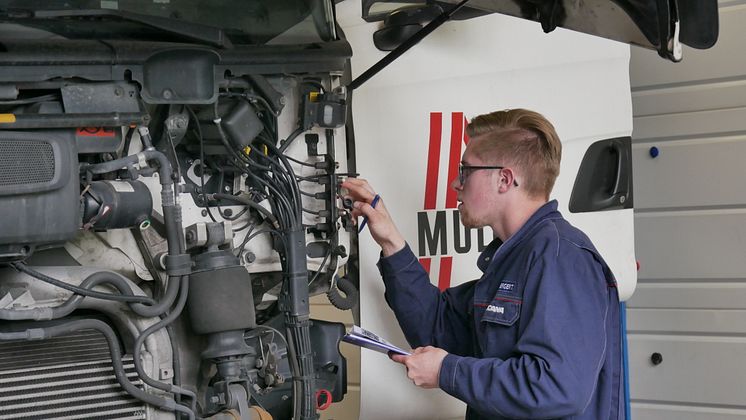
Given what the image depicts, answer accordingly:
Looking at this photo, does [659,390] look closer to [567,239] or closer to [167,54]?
[567,239]

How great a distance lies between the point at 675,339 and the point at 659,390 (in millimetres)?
249

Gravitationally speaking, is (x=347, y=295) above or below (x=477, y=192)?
below

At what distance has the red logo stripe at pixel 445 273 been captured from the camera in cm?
297

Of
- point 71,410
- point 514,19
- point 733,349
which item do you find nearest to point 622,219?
point 514,19

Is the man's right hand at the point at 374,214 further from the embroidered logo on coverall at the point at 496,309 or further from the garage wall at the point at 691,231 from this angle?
the garage wall at the point at 691,231

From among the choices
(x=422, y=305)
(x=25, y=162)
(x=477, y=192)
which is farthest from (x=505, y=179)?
(x=25, y=162)

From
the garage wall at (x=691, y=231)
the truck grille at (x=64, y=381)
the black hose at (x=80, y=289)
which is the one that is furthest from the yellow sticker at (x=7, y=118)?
the garage wall at (x=691, y=231)

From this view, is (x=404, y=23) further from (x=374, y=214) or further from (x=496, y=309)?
(x=496, y=309)

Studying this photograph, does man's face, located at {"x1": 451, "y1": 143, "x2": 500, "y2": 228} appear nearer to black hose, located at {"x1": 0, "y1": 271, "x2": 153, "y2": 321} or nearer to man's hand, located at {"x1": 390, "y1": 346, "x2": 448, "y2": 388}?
man's hand, located at {"x1": 390, "y1": 346, "x2": 448, "y2": 388}

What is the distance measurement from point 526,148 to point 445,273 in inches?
24.3

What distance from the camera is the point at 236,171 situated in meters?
2.42

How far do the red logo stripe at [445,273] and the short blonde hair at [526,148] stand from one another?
499 millimetres

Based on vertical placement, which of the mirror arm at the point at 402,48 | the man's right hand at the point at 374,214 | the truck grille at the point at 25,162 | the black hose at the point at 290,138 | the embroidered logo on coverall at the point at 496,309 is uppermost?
the mirror arm at the point at 402,48

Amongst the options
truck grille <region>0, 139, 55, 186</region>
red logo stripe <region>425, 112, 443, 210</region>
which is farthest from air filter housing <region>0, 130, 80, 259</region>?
red logo stripe <region>425, 112, 443, 210</region>
